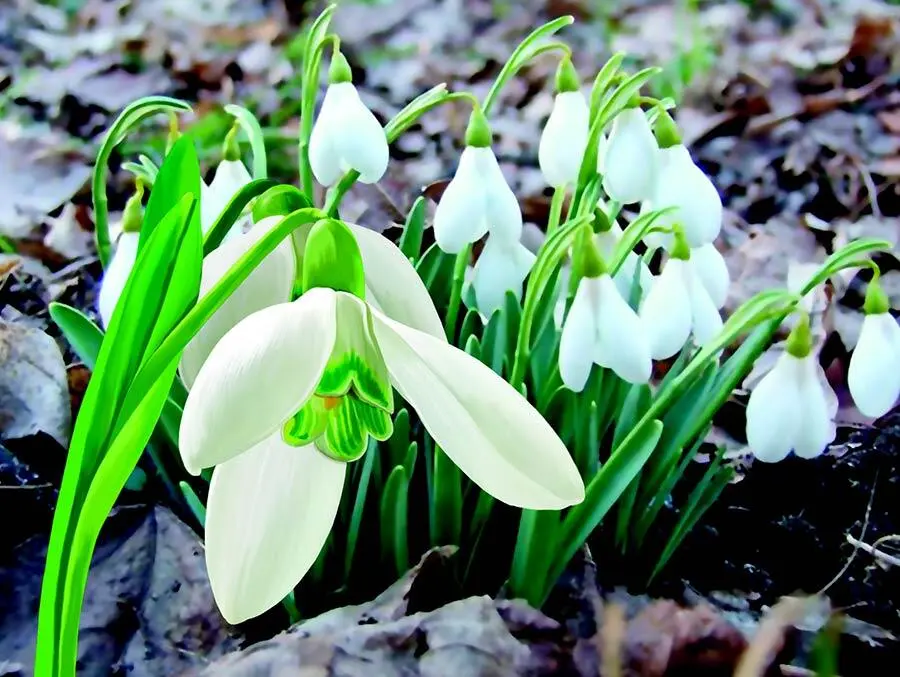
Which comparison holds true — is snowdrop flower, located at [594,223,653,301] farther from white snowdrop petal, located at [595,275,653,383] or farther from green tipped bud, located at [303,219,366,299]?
green tipped bud, located at [303,219,366,299]

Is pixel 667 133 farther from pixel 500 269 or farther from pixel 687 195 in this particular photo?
pixel 500 269

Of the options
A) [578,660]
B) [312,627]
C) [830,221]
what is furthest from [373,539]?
[830,221]

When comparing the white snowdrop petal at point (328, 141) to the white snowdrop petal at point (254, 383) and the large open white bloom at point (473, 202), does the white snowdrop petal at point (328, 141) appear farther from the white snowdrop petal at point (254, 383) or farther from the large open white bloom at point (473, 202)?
the white snowdrop petal at point (254, 383)

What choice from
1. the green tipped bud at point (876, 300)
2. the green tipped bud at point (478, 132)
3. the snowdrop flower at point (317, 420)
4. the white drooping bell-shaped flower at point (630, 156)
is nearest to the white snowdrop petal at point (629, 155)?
the white drooping bell-shaped flower at point (630, 156)

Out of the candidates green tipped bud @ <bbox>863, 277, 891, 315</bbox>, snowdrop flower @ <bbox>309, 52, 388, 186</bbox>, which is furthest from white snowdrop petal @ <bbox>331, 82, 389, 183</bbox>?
green tipped bud @ <bbox>863, 277, 891, 315</bbox>

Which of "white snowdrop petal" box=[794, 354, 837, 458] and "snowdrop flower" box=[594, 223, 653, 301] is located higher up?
"snowdrop flower" box=[594, 223, 653, 301]

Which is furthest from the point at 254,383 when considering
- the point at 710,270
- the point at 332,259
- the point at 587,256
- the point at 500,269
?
the point at 710,270

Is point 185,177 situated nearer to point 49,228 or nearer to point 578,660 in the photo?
point 578,660
